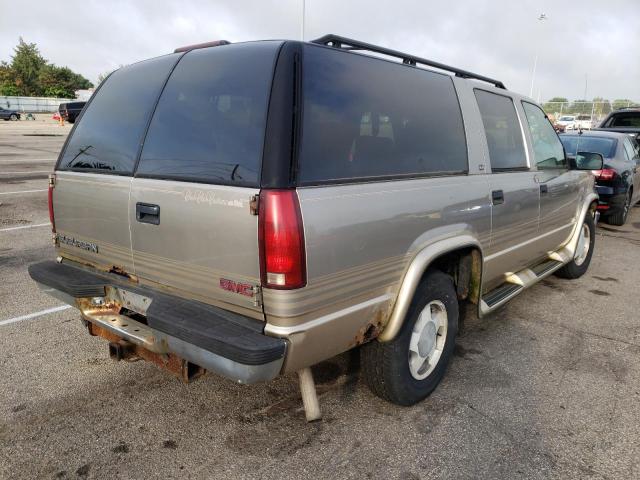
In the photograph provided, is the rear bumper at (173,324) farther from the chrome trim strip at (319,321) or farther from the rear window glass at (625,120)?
the rear window glass at (625,120)

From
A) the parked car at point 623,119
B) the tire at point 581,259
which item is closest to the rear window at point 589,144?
the tire at point 581,259

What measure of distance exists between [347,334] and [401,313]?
0.37 meters

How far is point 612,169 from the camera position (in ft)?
27.5

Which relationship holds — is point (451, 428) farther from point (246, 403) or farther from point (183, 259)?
point (183, 259)

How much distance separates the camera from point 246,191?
2.22 m

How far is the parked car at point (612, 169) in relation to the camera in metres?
8.42

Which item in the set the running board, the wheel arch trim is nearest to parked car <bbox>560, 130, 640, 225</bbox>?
the running board

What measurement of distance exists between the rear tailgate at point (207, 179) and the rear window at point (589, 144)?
25.3 ft

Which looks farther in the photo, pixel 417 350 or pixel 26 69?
pixel 26 69

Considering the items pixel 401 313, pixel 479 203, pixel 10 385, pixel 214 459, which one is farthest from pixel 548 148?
pixel 10 385

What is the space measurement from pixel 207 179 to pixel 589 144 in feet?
27.5

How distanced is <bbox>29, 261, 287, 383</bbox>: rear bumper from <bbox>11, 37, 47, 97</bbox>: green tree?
255ft

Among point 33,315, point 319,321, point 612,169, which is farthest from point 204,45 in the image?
point 612,169

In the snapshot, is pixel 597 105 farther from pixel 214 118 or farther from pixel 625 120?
pixel 214 118
